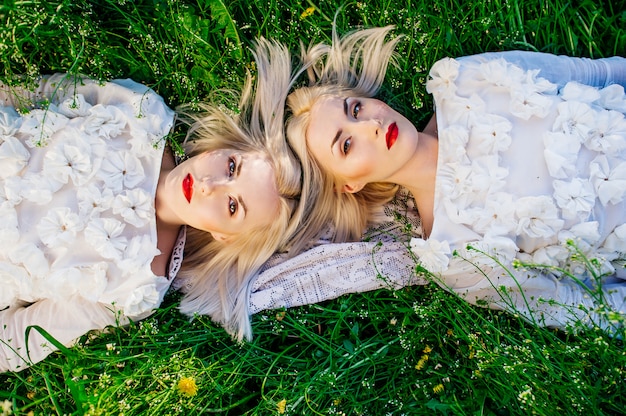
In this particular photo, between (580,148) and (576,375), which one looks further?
(580,148)

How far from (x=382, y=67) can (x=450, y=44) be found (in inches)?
15.6

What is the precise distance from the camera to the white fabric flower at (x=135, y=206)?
2.86 meters

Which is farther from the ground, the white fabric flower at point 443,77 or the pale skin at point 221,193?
the white fabric flower at point 443,77

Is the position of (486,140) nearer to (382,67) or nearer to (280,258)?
(382,67)

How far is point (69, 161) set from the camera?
2855 millimetres

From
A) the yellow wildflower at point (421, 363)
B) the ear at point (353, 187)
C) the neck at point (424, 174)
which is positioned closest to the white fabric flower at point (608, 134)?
the neck at point (424, 174)

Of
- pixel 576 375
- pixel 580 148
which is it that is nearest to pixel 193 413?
pixel 576 375

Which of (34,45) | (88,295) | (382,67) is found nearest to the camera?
(88,295)

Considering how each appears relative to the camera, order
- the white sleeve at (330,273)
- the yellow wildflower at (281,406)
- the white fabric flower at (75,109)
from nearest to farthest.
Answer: the yellow wildflower at (281,406) → the white fabric flower at (75,109) → the white sleeve at (330,273)

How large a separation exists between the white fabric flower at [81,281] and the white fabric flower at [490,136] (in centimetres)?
181

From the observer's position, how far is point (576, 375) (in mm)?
2400

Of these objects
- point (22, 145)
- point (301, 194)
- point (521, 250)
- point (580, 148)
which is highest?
point (22, 145)

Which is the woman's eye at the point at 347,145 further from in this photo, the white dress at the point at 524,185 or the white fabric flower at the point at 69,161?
the white fabric flower at the point at 69,161

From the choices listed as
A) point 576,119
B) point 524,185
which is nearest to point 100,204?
point 524,185
